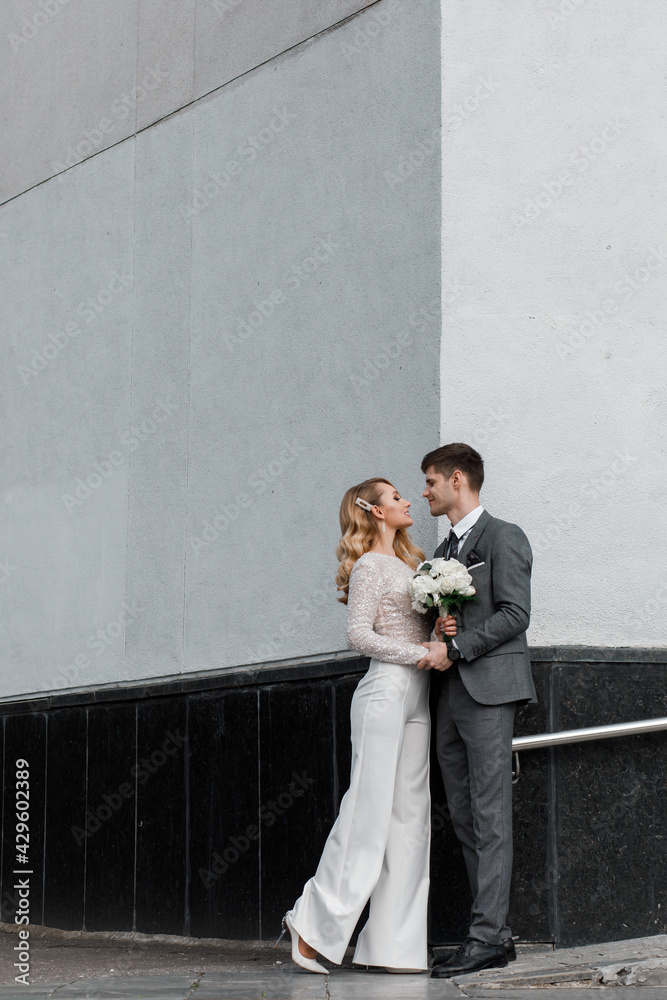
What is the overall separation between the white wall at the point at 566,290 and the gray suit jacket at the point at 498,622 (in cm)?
47

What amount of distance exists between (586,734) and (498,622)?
68 cm

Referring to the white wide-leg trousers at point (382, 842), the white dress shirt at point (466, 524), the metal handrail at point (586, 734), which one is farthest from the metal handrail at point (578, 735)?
the white dress shirt at point (466, 524)

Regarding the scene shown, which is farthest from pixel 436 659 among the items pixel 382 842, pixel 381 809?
pixel 382 842

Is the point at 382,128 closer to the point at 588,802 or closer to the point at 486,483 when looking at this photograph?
the point at 486,483

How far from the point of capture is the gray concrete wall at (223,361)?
6391mm

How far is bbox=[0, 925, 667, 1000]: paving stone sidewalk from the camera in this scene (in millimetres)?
4797

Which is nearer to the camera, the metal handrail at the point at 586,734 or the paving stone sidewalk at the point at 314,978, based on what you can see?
the paving stone sidewalk at the point at 314,978

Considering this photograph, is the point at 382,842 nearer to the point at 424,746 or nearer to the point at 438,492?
the point at 424,746

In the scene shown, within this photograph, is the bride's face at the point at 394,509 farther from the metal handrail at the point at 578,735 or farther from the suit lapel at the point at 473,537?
the metal handrail at the point at 578,735

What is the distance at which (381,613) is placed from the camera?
18.4 feet

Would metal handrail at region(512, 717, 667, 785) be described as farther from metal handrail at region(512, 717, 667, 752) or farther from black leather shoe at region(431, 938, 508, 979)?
black leather shoe at region(431, 938, 508, 979)

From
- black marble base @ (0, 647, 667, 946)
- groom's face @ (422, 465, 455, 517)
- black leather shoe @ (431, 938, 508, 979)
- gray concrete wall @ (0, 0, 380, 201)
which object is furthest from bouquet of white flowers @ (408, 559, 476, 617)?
gray concrete wall @ (0, 0, 380, 201)

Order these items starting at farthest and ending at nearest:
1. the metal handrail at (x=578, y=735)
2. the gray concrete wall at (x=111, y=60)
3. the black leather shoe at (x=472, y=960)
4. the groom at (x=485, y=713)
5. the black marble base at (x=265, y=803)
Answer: the gray concrete wall at (x=111, y=60) → the black marble base at (x=265, y=803) → the metal handrail at (x=578, y=735) → the groom at (x=485, y=713) → the black leather shoe at (x=472, y=960)

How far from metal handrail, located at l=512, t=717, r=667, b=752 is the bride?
0.44m
